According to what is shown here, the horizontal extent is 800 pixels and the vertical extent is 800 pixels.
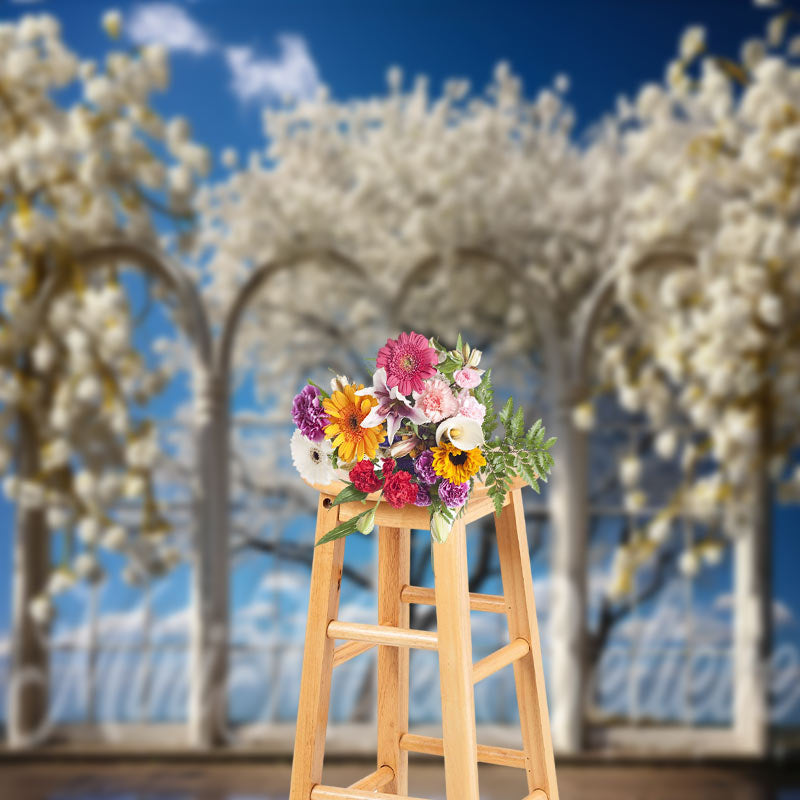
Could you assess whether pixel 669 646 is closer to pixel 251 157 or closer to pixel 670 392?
pixel 670 392

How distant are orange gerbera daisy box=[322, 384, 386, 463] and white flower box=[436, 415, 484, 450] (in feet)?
0.30

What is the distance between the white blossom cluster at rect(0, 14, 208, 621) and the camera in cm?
300

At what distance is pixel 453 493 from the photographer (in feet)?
3.81

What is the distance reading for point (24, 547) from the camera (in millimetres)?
3010

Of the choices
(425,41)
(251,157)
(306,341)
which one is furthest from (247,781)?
(425,41)

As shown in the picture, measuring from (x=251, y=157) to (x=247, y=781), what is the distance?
2039 millimetres

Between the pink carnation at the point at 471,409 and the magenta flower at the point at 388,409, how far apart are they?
52 millimetres

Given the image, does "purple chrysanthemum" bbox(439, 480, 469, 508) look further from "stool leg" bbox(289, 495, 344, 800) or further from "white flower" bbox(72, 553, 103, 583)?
"white flower" bbox(72, 553, 103, 583)

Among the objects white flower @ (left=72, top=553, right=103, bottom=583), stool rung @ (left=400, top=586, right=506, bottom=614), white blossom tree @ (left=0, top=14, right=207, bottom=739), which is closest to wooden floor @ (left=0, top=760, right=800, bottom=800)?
white blossom tree @ (left=0, top=14, right=207, bottom=739)

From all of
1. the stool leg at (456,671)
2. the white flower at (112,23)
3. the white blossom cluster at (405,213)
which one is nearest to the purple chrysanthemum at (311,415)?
the stool leg at (456,671)

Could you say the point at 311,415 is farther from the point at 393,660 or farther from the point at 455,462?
the point at 393,660

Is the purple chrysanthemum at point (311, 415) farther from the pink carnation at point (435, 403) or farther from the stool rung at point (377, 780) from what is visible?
the stool rung at point (377, 780)

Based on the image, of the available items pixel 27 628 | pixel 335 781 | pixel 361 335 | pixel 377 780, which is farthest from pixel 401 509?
pixel 27 628

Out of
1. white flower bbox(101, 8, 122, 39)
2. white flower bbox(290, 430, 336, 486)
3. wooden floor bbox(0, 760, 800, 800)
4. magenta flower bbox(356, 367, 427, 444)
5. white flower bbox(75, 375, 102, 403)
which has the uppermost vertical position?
white flower bbox(101, 8, 122, 39)
